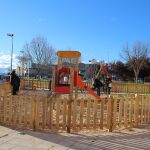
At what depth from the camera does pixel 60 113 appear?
10.5m

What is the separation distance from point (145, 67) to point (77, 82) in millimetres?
64885

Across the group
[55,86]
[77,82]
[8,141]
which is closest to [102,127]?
[8,141]

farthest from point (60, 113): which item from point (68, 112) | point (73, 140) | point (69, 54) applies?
point (69, 54)

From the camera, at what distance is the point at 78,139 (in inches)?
368

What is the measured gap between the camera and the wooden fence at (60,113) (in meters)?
10.4

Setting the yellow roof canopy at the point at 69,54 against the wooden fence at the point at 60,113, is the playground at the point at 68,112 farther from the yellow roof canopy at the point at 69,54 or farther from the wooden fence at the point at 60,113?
the yellow roof canopy at the point at 69,54

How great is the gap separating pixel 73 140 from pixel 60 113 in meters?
1.42

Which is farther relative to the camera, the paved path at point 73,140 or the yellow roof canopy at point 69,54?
the yellow roof canopy at point 69,54

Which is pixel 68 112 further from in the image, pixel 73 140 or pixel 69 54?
pixel 69 54

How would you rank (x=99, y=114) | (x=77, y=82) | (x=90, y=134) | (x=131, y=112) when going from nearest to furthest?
(x=90, y=134)
(x=99, y=114)
(x=131, y=112)
(x=77, y=82)

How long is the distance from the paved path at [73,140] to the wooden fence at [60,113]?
394 millimetres

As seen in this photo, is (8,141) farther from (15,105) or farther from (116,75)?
(116,75)

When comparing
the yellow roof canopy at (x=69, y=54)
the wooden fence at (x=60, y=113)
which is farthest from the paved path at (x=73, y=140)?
the yellow roof canopy at (x=69, y=54)

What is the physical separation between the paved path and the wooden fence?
394 millimetres
